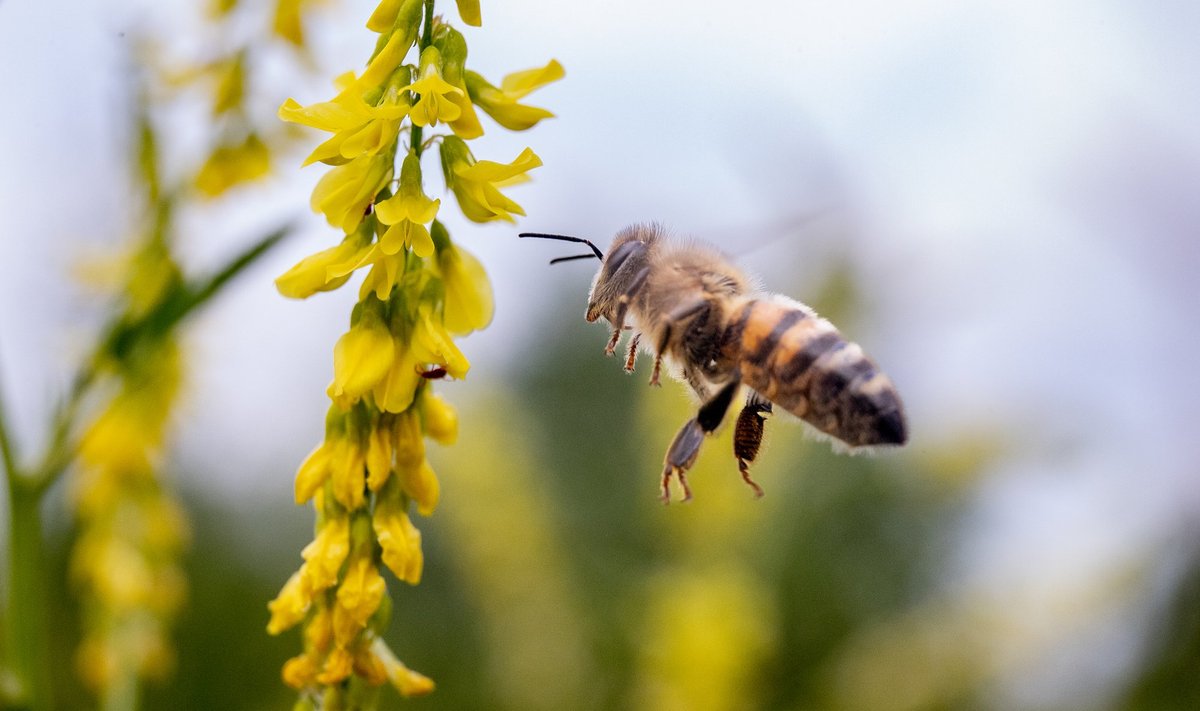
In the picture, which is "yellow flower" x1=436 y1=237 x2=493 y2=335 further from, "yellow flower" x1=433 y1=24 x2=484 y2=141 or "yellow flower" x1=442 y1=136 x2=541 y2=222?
"yellow flower" x1=433 y1=24 x2=484 y2=141

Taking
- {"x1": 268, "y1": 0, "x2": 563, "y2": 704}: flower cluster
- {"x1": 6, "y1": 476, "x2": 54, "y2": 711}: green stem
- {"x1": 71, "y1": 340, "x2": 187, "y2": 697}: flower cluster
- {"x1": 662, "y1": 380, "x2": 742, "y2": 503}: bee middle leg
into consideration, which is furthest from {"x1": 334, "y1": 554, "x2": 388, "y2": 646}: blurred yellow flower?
{"x1": 71, "y1": 340, "x2": 187, "y2": 697}: flower cluster

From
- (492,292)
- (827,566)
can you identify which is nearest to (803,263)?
(827,566)

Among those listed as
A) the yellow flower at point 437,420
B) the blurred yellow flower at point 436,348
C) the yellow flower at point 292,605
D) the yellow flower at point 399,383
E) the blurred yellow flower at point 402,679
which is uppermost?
the blurred yellow flower at point 436,348

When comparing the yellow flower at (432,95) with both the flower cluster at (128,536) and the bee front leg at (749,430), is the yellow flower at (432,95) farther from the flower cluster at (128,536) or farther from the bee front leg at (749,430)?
the flower cluster at (128,536)

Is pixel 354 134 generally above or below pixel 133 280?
above

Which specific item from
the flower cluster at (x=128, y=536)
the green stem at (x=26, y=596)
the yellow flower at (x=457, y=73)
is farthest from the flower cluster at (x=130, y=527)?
the yellow flower at (x=457, y=73)

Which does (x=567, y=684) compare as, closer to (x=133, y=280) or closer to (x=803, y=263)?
(x=803, y=263)
